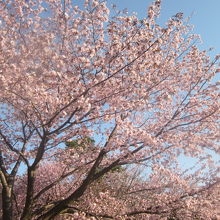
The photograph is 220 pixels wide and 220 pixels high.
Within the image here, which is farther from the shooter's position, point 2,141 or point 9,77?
point 2,141

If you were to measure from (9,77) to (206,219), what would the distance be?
309 inches

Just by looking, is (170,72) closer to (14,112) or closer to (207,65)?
(207,65)

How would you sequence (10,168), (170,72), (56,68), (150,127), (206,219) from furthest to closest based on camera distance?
(10,168), (206,219), (170,72), (150,127), (56,68)

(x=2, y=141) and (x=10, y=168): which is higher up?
(x=2, y=141)

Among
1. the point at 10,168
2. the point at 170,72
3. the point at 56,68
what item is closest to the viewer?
the point at 56,68

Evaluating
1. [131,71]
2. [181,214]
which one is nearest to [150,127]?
[131,71]

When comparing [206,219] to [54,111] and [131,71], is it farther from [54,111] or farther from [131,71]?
[54,111]

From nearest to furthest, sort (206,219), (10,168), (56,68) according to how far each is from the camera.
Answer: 1. (56,68)
2. (206,219)
3. (10,168)

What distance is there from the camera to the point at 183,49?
8.73 m

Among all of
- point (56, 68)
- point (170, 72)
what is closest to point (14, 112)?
point (56, 68)

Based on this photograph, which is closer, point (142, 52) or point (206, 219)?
point (142, 52)

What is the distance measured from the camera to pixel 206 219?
8766mm

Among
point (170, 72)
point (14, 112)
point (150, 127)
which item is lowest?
point (150, 127)

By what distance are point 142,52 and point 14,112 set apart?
540cm
